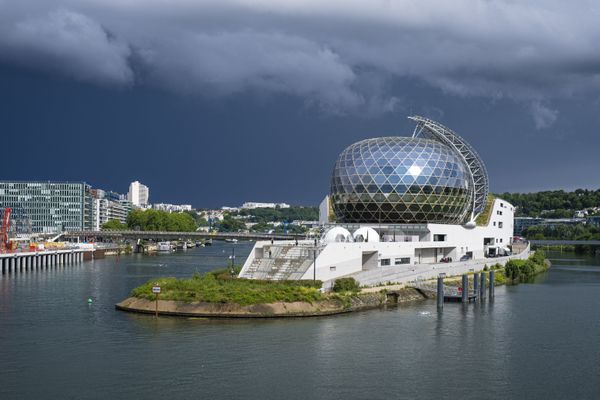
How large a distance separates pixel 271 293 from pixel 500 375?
65.9 feet

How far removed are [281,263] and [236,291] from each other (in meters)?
10.0

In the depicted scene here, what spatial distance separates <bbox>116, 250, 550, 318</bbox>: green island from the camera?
50281mm

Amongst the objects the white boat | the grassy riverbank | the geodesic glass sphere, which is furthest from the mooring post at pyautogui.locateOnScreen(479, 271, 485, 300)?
the white boat

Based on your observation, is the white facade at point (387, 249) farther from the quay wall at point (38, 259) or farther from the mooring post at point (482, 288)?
the quay wall at point (38, 259)

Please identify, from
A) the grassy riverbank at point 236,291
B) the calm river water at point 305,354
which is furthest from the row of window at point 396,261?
the grassy riverbank at point 236,291

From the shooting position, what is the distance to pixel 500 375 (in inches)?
1417

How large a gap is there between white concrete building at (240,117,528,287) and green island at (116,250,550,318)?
17.6 ft

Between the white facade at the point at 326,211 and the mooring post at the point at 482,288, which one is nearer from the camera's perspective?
the mooring post at the point at 482,288

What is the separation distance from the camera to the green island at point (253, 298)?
5028 cm

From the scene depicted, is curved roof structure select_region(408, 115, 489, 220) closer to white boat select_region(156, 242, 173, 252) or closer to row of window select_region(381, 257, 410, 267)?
row of window select_region(381, 257, 410, 267)


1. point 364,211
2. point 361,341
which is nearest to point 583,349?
point 361,341

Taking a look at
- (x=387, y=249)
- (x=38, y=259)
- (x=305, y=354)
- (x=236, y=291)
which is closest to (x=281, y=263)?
(x=236, y=291)

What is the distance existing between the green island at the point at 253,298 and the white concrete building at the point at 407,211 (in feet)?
17.6

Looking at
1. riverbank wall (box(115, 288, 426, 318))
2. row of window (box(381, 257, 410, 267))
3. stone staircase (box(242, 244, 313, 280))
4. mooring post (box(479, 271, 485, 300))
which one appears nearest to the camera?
riverbank wall (box(115, 288, 426, 318))
